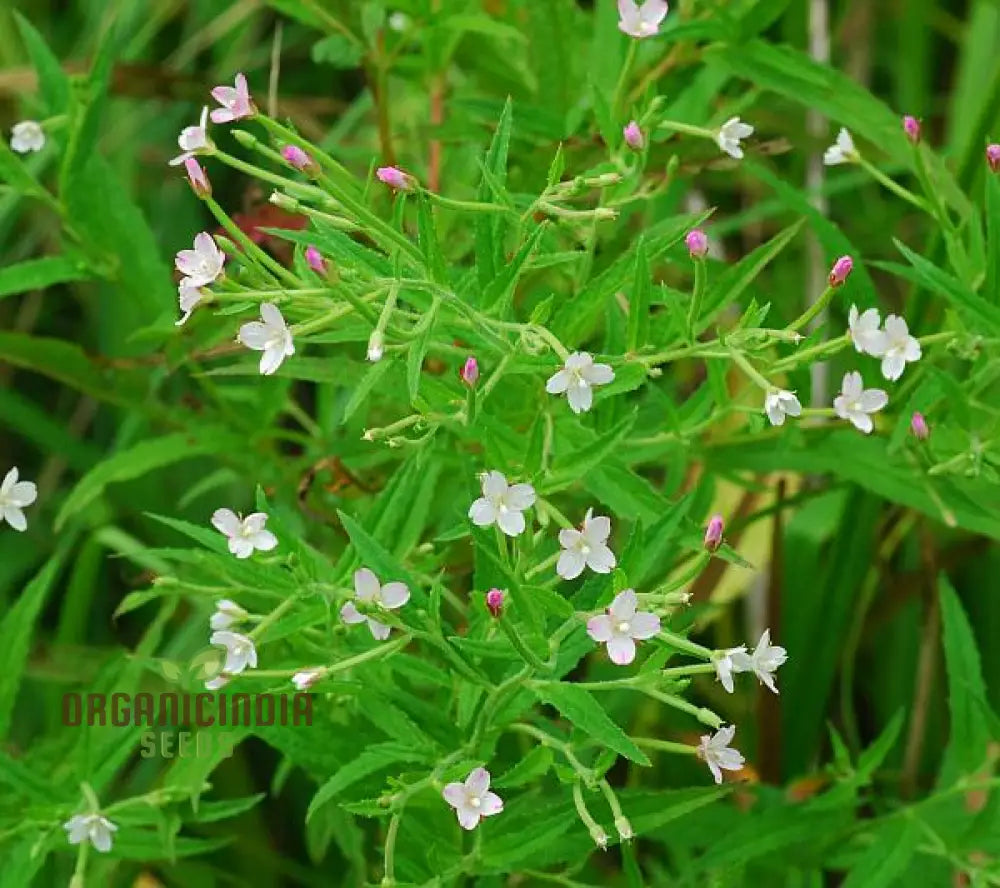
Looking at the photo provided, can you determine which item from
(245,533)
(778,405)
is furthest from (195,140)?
(778,405)

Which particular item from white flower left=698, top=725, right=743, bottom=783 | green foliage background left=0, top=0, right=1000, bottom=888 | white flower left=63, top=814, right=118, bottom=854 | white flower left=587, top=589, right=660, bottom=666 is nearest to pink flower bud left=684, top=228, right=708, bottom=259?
green foliage background left=0, top=0, right=1000, bottom=888

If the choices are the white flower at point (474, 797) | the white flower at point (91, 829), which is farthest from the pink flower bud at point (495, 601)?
the white flower at point (91, 829)

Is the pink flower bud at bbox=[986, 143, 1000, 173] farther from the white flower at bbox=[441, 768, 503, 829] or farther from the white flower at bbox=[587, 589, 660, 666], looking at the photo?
the white flower at bbox=[441, 768, 503, 829]

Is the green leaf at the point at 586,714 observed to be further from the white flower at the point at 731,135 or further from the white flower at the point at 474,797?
the white flower at the point at 731,135

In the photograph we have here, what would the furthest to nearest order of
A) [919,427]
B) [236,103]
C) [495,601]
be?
[919,427] → [236,103] → [495,601]

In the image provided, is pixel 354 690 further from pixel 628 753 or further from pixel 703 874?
pixel 703 874

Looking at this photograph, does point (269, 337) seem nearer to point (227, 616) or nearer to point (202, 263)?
point (202, 263)

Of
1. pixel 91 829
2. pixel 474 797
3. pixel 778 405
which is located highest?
pixel 778 405
